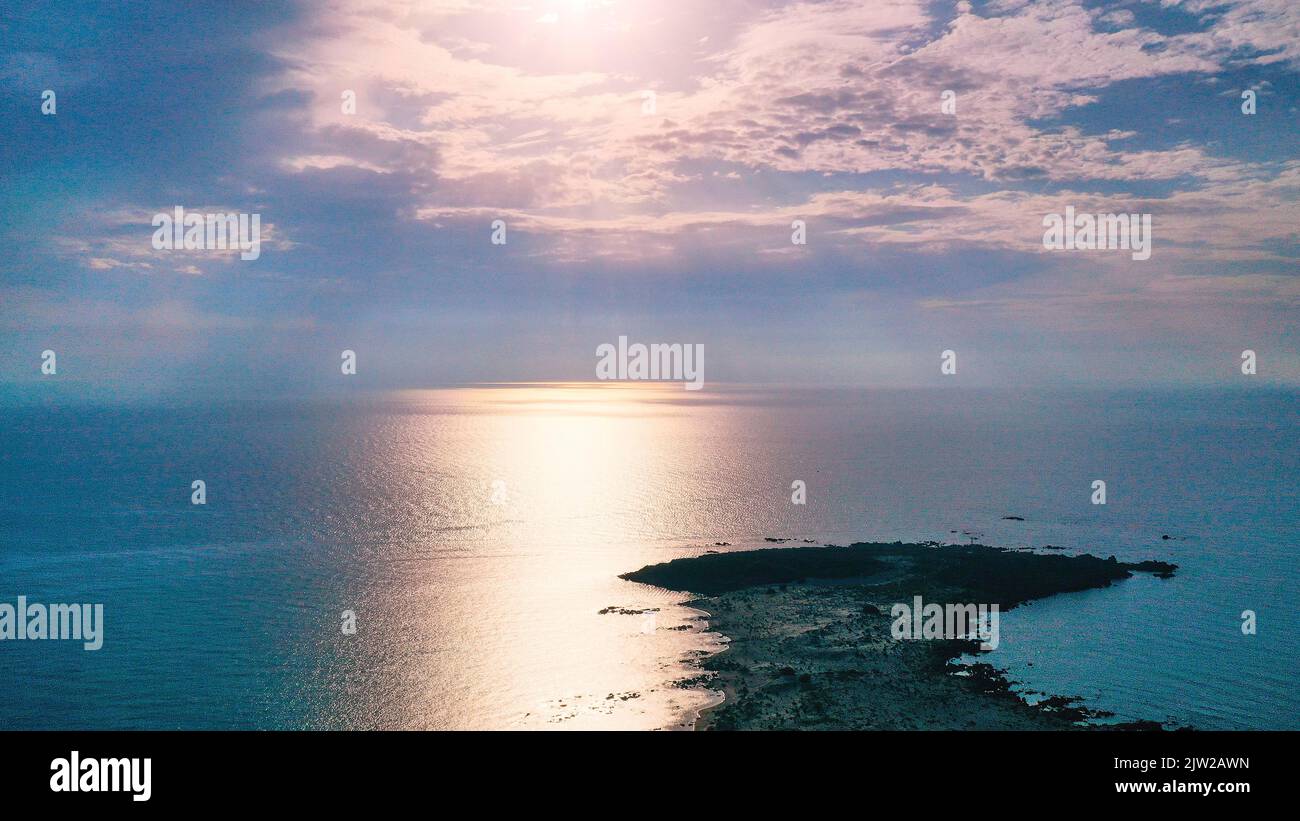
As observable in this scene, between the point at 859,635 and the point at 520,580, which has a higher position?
the point at 520,580

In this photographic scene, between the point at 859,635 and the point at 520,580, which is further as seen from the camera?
the point at 520,580

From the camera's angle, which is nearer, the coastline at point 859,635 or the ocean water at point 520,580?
the coastline at point 859,635
